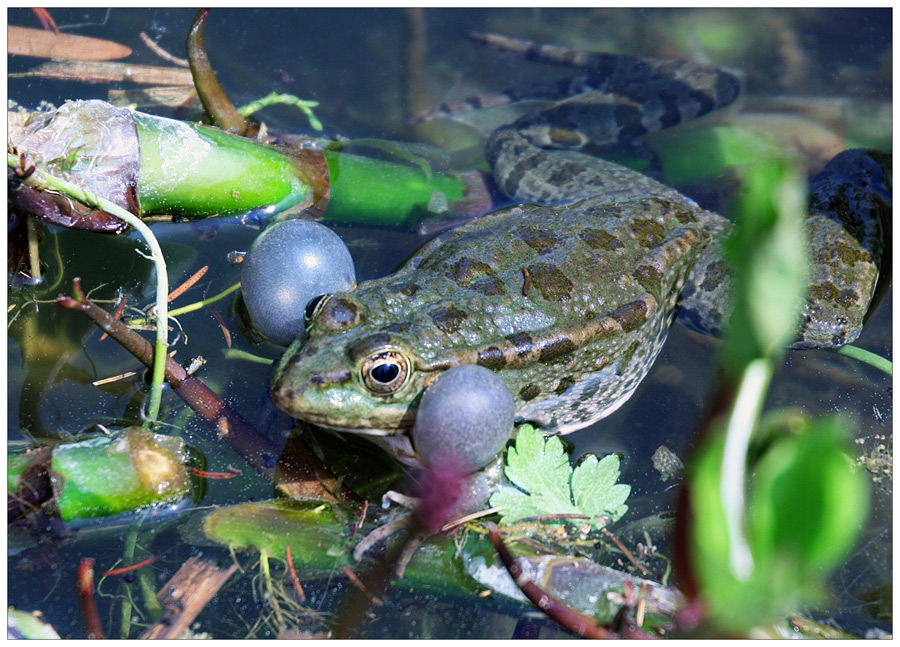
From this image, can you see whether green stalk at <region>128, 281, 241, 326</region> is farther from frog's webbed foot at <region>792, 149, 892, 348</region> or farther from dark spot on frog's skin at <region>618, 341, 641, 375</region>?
frog's webbed foot at <region>792, 149, 892, 348</region>

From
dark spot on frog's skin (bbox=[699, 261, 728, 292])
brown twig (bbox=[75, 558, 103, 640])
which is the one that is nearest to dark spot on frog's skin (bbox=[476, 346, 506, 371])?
dark spot on frog's skin (bbox=[699, 261, 728, 292])

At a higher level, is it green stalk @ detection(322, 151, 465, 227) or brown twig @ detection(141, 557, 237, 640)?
green stalk @ detection(322, 151, 465, 227)

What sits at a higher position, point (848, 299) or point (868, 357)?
point (848, 299)

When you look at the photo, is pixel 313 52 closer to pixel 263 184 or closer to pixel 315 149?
pixel 315 149

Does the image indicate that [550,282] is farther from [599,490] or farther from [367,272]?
[367,272]

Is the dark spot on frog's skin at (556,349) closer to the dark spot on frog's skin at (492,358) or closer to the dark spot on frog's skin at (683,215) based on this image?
the dark spot on frog's skin at (492,358)

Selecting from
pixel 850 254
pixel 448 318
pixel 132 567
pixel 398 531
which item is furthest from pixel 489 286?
pixel 850 254
